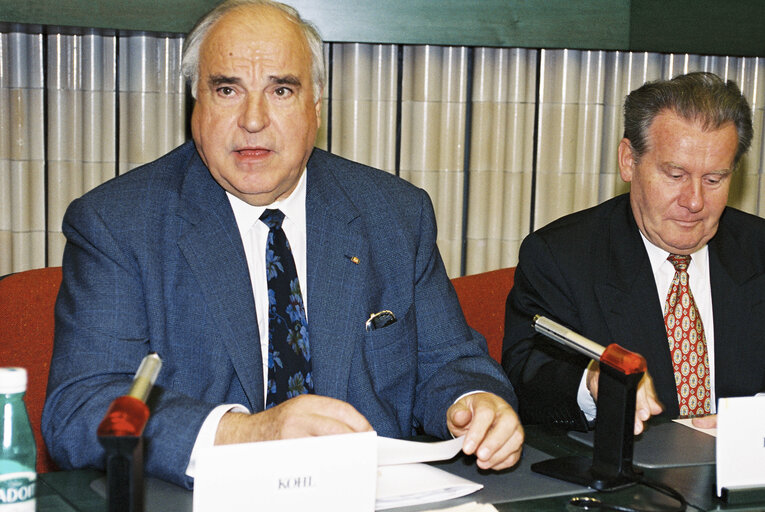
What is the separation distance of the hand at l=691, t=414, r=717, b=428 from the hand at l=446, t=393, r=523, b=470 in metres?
0.47

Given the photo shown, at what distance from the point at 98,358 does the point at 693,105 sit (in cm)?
165

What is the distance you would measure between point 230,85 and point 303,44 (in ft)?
0.66

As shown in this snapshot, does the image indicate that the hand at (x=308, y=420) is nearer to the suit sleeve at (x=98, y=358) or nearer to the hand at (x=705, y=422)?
the suit sleeve at (x=98, y=358)

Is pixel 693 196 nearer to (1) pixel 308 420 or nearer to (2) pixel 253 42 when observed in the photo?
(2) pixel 253 42

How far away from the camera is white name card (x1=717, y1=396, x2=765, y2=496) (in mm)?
1544

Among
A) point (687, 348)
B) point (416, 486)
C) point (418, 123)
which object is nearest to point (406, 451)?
point (416, 486)

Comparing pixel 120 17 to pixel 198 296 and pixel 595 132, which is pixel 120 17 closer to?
A: pixel 198 296

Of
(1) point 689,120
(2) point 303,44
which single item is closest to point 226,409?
(2) point 303,44

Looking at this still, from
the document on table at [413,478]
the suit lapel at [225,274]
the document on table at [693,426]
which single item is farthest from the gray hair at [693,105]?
the document on table at [413,478]

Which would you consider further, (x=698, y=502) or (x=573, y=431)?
(x=573, y=431)

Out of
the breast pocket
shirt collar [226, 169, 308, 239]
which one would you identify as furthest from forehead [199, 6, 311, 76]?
the breast pocket

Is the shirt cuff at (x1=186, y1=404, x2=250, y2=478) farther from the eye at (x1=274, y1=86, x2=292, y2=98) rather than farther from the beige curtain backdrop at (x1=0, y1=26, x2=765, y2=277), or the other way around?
the beige curtain backdrop at (x1=0, y1=26, x2=765, y2=277)

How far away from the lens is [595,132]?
11.6 feet

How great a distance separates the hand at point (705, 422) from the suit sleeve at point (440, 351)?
397mm
